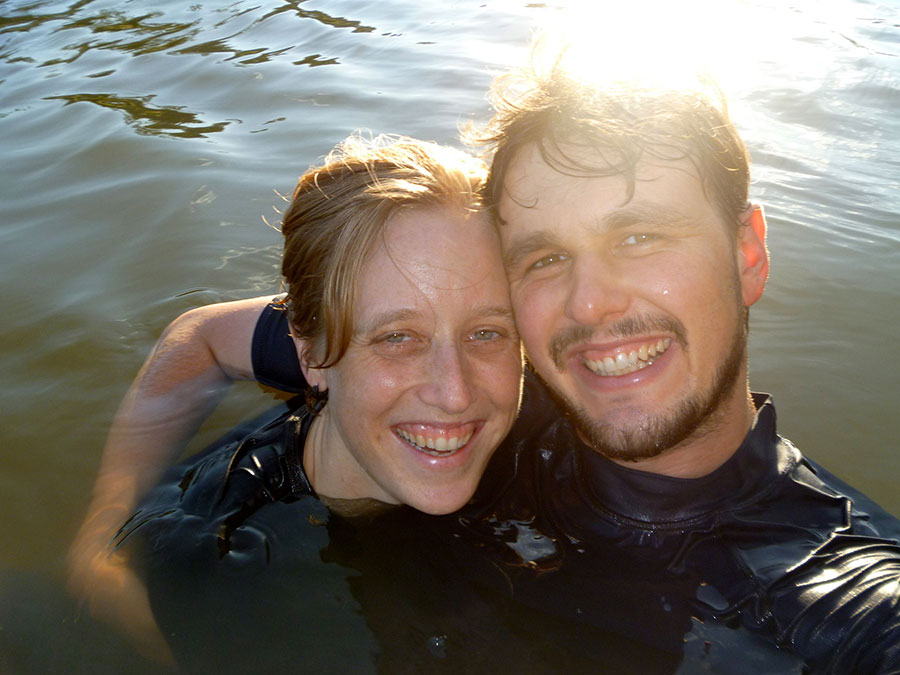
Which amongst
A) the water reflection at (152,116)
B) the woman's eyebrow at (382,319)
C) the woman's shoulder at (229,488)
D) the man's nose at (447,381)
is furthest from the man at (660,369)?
the water reflection at (152,116)

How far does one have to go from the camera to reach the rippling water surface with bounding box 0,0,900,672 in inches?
155

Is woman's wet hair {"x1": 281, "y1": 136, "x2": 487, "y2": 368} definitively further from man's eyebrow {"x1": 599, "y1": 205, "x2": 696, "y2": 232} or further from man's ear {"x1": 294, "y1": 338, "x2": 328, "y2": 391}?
man's eyebrow {"x1": 599, "y1": 205, "x2": 696, "y2": 232}

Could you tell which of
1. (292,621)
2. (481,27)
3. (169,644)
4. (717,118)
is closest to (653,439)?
(717,118)

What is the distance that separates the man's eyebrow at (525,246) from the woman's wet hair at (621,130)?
0.20 meters

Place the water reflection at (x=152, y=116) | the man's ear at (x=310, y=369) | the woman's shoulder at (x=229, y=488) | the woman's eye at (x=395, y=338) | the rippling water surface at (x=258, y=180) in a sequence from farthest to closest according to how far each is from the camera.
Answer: the water reflection at (x=152, y=116) → the rippling water surface at (x=258, y=180) → the woman's shoulder at (x=229, y=488) → the man's ear at (x=310, y=369) → the woman's eye at (x=395, y=338)

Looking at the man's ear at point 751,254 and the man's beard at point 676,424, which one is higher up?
the man's ear at point 751,254

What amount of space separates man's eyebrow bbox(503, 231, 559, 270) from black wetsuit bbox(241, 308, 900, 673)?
31.7 inches

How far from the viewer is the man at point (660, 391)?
2.55m

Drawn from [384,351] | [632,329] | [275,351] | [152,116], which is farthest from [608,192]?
[152,116]

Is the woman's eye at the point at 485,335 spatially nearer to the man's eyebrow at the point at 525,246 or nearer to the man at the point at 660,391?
the man at the point at 660,391

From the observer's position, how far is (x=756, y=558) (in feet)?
8.43

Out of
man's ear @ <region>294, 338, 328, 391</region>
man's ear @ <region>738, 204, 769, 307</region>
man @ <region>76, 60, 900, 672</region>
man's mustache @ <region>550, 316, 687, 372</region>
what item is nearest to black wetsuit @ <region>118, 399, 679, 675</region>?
man @ <region>76, 60, 900, 672</region>

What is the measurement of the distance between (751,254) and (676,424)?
0.71 meters

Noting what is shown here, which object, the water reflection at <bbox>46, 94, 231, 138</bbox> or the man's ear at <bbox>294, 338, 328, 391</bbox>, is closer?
the man's ear at <bbox>294, 338, 328, 391</bbox>
